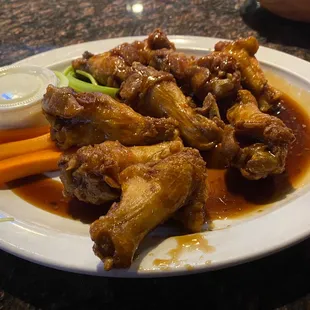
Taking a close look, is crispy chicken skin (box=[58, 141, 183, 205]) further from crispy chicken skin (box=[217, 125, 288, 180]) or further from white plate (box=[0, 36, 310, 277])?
crispy chicken skin (box=[217, 125, 288, 180])

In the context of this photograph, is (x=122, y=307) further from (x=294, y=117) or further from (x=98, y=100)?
(x=294, y=117)

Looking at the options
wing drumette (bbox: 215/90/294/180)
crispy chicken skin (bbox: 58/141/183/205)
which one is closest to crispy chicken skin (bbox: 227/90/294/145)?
wing drumette (bbox: 215/90/294/180)

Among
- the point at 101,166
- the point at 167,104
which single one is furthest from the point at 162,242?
the point at 167,104

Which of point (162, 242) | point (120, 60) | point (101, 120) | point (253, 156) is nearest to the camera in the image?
point (162, 242)

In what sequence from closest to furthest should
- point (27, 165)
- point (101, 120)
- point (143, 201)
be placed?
point (143, 201)
point (101, 120)
point (27, 165)

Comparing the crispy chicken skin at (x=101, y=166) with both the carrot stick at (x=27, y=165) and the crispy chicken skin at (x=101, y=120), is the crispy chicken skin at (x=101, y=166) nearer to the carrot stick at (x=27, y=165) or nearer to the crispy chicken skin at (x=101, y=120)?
the crispy chicken skin at (x=101, y=120)

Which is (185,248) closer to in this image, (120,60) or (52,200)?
(52,200)

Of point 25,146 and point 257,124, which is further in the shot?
point 25,146
